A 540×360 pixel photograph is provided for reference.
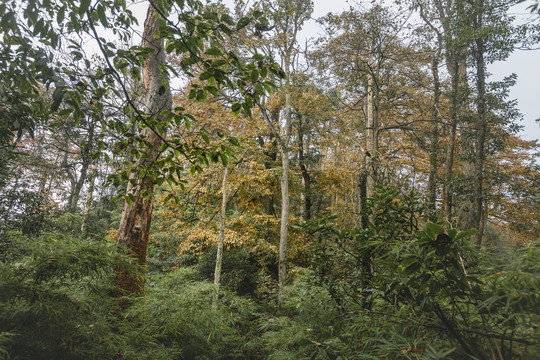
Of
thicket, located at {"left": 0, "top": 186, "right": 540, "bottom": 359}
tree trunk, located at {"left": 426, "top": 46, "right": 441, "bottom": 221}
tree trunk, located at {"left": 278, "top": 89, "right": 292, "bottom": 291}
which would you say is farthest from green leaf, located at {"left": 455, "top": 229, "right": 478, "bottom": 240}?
tree trunk, located at {"left": 426, "top": 46, "right": 441, "bottom": 221}

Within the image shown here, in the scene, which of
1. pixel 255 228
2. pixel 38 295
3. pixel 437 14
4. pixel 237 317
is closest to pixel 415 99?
pixel 437 14

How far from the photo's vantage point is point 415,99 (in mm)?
9250

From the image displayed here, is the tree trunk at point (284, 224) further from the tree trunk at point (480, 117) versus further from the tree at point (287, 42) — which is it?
the tree trunk at point (480, 117)

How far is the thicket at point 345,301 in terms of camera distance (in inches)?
35.7

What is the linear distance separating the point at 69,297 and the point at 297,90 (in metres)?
7.13

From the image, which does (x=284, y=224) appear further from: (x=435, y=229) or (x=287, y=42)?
(x=435, y=229)

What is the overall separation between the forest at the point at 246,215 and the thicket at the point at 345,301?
0.01 meters

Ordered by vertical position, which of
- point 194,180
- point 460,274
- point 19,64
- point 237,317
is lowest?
point 237,317

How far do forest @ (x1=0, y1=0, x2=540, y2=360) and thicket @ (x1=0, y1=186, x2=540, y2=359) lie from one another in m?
0.01

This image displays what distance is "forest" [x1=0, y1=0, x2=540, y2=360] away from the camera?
1054mm

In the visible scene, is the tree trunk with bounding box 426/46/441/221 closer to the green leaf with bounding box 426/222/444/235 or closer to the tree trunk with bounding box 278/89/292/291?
the tree trunk with bounding box 278/89/292/291

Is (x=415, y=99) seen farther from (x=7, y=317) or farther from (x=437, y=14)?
(x=7, y=317)

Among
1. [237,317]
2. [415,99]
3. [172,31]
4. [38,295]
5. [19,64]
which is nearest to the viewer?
[172,31]

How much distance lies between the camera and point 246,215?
26.0 ft
